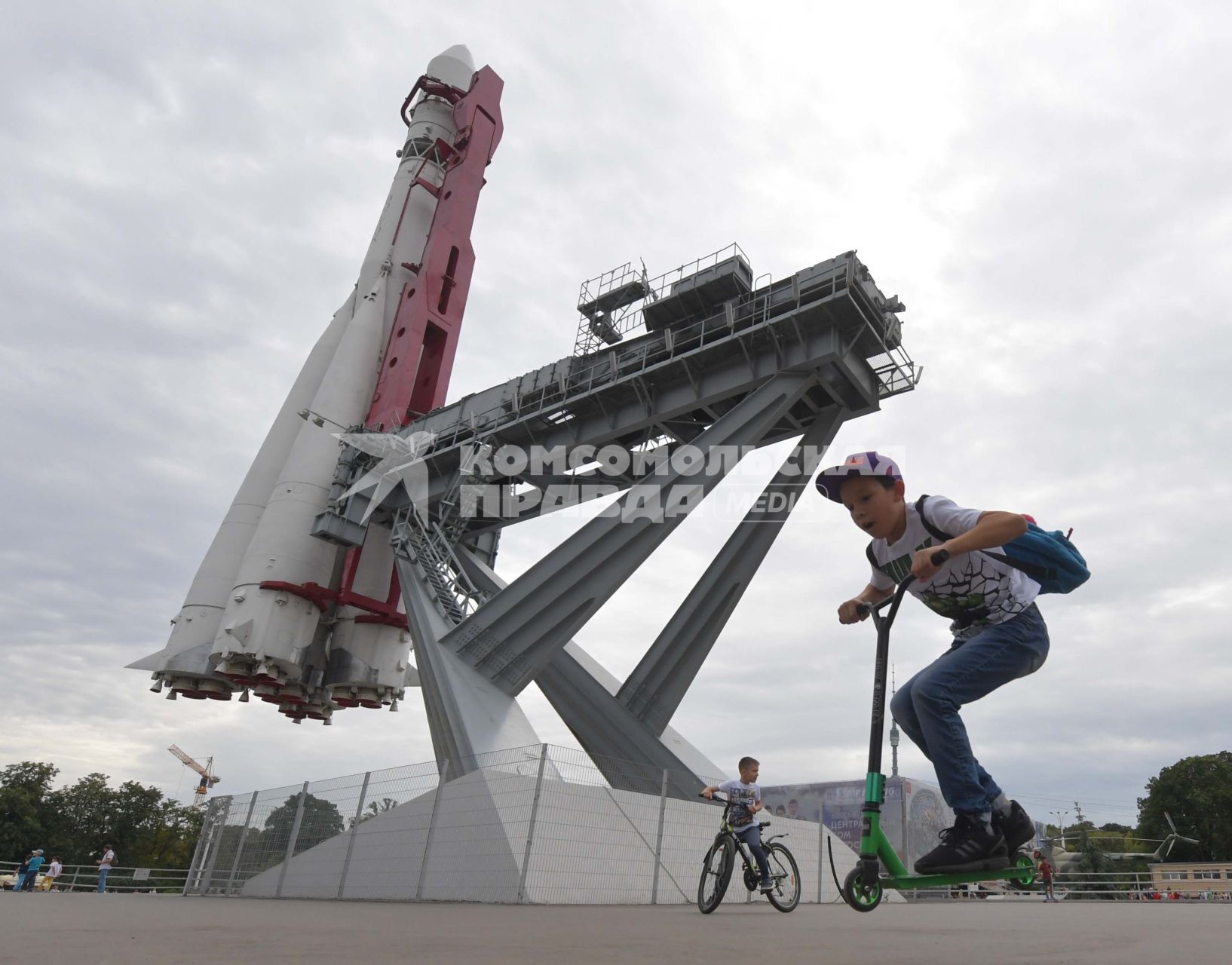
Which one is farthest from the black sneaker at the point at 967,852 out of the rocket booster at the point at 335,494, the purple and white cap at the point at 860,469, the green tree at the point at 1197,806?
the green tree at the point at 1197,806

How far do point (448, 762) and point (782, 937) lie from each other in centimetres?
934

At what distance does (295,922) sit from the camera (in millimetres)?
6793

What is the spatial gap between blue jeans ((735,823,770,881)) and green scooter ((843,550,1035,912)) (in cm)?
518

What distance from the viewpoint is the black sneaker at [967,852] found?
3.76 metres

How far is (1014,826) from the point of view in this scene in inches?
158

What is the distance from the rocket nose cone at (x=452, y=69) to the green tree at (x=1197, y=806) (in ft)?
219

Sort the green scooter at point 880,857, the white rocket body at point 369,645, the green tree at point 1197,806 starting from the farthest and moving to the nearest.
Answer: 1. the green tree at point 1197,806
2. the white rocket body at point 369,645
3. the green scooter at point 880,857

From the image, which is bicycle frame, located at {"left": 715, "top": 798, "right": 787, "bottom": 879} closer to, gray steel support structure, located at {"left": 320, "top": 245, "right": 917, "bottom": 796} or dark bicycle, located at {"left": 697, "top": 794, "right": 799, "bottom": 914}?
dark bicycle, located at {"left": 697, "top": 794, "right": 799, "bottom": 914}

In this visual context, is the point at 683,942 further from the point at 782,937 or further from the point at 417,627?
the point at 417,627

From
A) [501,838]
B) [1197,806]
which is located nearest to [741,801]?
[501,838]

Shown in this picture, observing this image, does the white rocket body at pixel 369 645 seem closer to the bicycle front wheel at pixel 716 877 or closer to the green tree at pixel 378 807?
the green tree at pixel 378 807

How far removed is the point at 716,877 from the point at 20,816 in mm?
68574

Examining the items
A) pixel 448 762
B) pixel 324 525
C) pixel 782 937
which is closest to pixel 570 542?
pixel 448 762

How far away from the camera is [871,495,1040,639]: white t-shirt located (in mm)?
4195
